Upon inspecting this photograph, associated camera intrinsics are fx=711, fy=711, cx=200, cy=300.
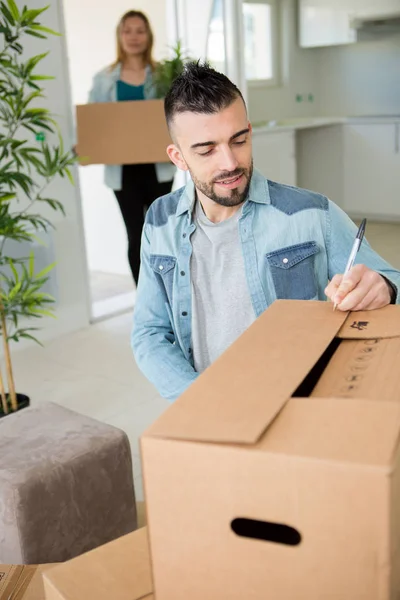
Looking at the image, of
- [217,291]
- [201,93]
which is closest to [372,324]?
[217,291]

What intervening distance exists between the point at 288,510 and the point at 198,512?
0.09m

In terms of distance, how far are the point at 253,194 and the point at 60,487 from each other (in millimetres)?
784

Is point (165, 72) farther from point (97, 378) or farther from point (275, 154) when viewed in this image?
point (275, 154)

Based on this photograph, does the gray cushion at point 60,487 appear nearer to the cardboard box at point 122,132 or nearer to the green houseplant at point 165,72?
the cardboard box at point 122,132

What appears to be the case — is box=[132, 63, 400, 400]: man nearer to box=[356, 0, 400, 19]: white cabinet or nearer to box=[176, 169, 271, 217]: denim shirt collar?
box=[176, 169, 271, 217]: denim shirt collar

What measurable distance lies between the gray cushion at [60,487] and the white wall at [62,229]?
2053 millimetres

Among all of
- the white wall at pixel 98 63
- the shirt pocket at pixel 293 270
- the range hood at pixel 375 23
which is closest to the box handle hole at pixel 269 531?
the shirt pocket at pixel 293 270

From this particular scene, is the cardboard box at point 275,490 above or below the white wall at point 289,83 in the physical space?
below

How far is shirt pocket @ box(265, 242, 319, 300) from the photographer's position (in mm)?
1384

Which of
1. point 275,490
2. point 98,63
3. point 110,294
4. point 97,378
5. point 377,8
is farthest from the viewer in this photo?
point 377,8

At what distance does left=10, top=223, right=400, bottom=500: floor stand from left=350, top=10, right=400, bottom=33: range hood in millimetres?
3623

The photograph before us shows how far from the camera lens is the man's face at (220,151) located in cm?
132

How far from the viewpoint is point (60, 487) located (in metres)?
1.60

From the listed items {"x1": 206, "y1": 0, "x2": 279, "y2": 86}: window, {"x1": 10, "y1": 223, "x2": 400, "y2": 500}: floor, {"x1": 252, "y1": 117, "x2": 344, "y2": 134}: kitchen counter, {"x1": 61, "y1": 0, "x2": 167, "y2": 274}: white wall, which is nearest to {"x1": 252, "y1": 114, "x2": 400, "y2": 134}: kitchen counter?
{"x1": 252, "y1": 117, "x2": 344, "y2": 134}: kitchen counter
